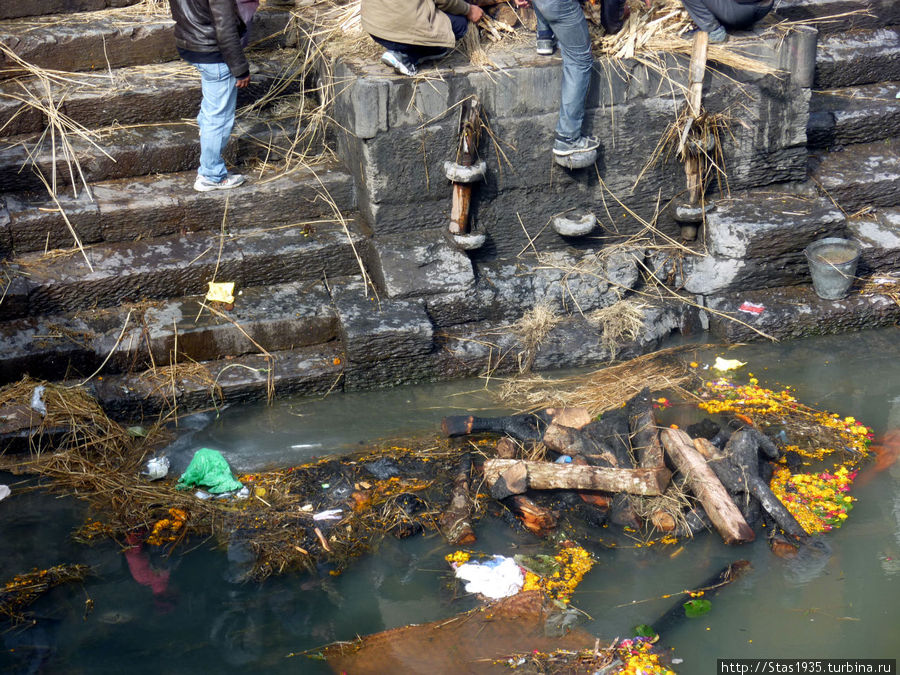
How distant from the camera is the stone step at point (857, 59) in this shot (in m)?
8.21

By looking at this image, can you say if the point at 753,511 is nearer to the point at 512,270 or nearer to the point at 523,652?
the point at 523,652

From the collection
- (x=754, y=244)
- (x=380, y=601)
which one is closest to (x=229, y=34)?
(x=380, y=601)

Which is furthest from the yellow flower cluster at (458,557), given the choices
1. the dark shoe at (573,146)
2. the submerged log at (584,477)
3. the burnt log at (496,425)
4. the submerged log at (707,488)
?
A: the dark shoe at (573,146)

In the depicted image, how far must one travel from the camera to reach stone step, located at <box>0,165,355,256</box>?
20.8 feet

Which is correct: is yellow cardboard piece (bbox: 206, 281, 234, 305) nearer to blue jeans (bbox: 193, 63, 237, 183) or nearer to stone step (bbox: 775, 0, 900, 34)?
blue jeans (bbox: 193, 63, 237, 183)

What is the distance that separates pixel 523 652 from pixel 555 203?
373 cm

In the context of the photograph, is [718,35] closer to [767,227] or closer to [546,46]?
[546,46]

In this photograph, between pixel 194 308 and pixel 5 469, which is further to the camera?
pixel 194 308

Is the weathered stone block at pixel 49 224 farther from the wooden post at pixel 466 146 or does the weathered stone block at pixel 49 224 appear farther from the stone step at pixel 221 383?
the wooden post at pixel 466 146

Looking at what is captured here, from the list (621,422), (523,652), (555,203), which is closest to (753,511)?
(621,422)

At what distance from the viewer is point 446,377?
6.36 m

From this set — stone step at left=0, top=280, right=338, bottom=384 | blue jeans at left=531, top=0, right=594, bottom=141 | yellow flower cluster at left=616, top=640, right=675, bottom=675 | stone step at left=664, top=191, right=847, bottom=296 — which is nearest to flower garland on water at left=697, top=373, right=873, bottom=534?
stone step at left=664, top=191, right=847, bottom=296

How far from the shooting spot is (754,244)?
675cm

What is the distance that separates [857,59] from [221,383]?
6412mm
